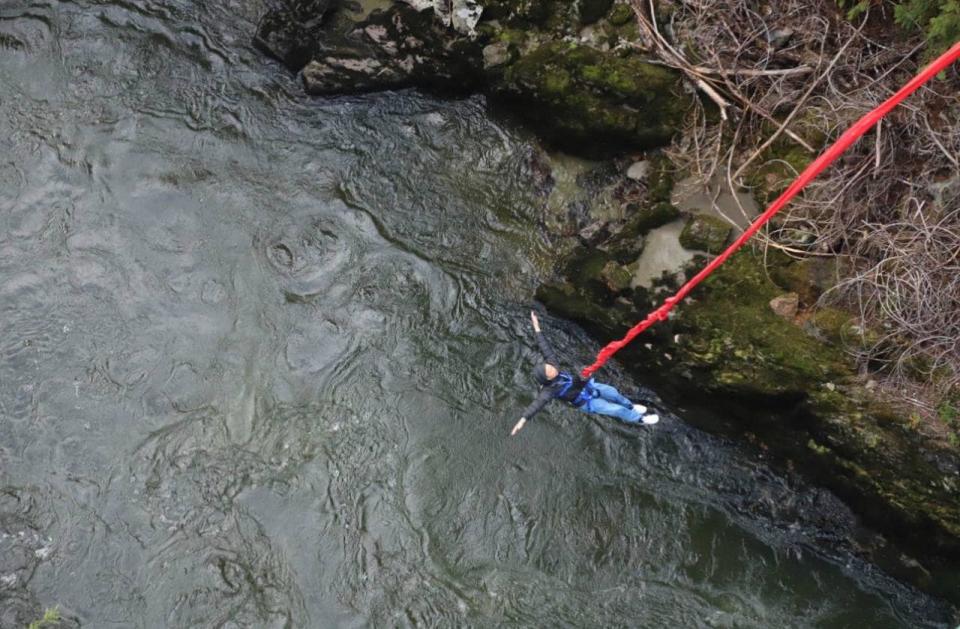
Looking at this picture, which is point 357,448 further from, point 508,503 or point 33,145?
point 33,145

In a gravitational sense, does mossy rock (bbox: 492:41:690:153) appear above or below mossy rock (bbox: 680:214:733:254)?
above

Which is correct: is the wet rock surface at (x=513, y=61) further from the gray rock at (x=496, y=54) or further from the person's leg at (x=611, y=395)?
the person's leg at (x=611, y=395)

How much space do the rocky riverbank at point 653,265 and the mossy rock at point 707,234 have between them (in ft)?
0.04

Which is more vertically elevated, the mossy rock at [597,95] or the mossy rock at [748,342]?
the mossy rock at [597,95]

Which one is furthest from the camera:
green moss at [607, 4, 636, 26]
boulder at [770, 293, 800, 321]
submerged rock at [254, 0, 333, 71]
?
submerged rock at [254, 0, 333, 71]

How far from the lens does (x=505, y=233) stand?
7445mm

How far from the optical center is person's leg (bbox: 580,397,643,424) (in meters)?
6.34

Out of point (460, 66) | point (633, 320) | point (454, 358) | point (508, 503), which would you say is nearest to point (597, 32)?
point (460, 66)

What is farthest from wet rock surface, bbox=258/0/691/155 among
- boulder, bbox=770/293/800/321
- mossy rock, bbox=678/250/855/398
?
boulder, bbox=770/293/800/321

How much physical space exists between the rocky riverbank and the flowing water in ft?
1.14

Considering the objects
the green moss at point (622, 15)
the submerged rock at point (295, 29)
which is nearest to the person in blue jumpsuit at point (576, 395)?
the green moss at point (622, 15)

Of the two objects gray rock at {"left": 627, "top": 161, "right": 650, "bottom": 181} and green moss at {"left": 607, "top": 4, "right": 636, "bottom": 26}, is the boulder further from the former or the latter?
green moss at {"left": 607, "top": 4, "right": 636, "bottom": 26}

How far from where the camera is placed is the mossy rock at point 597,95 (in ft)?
22.3

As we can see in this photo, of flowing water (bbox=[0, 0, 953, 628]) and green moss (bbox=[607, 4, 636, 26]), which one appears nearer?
flowing water (bbox=[0, 0, 953, 628])
